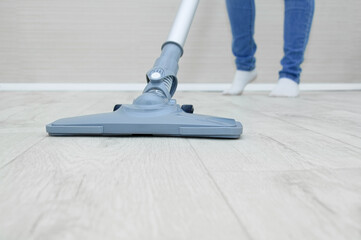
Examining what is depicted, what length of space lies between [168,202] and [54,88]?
5.89 feet

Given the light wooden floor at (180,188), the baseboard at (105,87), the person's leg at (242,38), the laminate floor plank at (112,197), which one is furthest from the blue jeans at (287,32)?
the laminate floor plank at (112,197)

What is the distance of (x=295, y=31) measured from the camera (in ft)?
4.56

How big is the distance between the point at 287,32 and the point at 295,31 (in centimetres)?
3

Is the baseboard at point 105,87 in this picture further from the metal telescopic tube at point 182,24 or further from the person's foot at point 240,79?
the metal telescopic tube at point 182,24

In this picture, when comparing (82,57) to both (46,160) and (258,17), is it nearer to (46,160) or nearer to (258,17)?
(258,17)

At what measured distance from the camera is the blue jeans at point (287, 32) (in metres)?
1.36

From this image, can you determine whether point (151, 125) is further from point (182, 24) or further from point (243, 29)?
point (243, 29)

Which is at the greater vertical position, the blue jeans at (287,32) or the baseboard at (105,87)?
the blue jeans at (287,32)

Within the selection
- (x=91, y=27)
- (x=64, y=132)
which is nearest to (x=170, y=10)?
(x=91, y=27)

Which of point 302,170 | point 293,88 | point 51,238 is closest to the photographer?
point 51,238

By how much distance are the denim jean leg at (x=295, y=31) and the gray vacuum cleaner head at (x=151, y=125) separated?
3.04 ft

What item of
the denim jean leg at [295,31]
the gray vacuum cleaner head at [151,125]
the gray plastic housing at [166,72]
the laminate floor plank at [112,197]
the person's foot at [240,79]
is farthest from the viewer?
the person's foot at [240,79]

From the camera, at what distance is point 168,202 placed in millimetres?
315

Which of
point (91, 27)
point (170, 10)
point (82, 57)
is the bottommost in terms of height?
point (82, 57)
